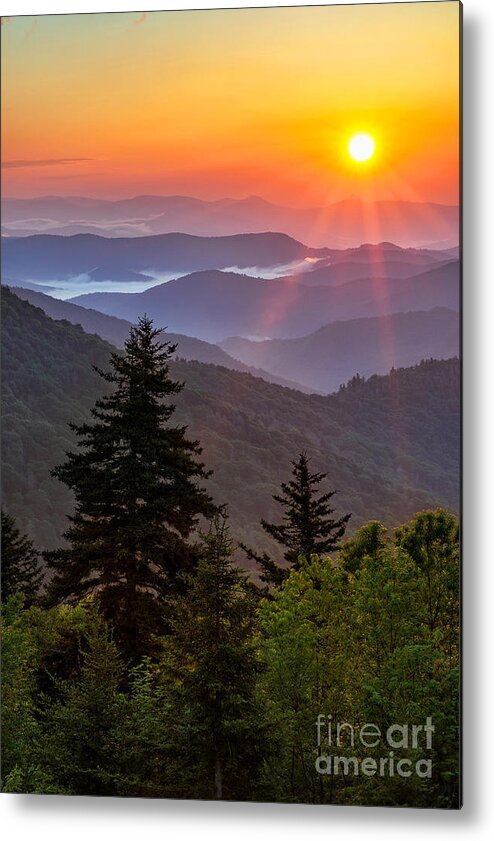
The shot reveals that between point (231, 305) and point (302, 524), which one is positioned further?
point (231, 305)

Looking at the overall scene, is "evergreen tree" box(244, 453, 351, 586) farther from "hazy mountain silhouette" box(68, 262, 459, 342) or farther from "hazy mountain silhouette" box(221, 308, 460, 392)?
"hazy mountain silhouette" box(68, 262, 459, 342)

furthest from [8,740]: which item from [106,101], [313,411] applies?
[106,101]

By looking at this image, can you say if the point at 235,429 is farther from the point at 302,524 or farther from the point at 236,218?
the point at 236,218

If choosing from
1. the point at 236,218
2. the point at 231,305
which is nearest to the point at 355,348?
the point at 231,305

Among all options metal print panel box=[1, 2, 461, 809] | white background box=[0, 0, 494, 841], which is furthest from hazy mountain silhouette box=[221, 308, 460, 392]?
white background box=[0, 0, 494, 841]

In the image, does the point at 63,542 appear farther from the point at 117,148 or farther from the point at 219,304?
the point at 117,148

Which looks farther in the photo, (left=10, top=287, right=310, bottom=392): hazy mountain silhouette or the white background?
(left=10, top=287, right=310, bottom=392): hazy mountain silhouette
